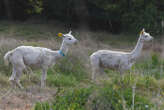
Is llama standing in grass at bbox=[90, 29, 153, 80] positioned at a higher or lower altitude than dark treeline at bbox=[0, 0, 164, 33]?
lower

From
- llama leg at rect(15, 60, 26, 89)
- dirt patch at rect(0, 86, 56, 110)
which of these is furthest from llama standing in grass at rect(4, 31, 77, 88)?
dirt patch at rect(0, 86, 56, 110)

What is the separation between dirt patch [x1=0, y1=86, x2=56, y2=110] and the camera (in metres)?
6.54

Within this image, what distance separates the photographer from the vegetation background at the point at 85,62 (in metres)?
6.00

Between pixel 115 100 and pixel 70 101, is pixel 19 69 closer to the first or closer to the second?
pixel 70 101

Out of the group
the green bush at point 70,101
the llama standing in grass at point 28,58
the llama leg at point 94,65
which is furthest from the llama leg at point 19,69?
the llama leg at point 94,65

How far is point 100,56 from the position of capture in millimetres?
8961

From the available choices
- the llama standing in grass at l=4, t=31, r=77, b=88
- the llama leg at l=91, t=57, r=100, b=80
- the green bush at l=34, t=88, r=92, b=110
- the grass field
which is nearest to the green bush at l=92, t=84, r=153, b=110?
the grass field

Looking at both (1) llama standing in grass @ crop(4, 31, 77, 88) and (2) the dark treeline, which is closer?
(1) llama standing in grass @ crop(4, 31, 77, 88)

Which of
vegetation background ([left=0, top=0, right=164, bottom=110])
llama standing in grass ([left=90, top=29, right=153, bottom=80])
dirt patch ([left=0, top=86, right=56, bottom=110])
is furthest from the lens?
llama standing in grass ([left=90, top=29, right=153, bottom=80])

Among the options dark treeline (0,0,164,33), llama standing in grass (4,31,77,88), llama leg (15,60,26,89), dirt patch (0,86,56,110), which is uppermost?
dark treeline (0,0,164,33)

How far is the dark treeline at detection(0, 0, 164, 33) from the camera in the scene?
2067 centimetres

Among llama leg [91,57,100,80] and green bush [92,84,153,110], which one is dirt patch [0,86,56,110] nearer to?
green bush [92,84,153,110]

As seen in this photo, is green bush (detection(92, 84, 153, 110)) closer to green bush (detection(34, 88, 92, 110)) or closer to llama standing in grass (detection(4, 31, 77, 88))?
green bush (detection(34, 88, 92, 110))

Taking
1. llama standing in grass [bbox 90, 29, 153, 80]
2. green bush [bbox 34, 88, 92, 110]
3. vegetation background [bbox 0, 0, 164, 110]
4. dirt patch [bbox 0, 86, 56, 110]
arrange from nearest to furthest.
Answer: green bush [bbox 34, 88, 92, 110] < vegetation background [bbox 0, 0, 164, 110] < dirt patch [bbox 0, 86, 56, 110] < llama standing in grass [bbox 90, 29, 153, 80]
